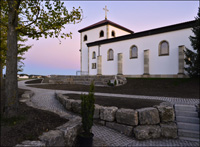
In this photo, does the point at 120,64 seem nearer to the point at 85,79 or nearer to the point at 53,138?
the point at 85,79

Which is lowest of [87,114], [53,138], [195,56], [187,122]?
[187,122]

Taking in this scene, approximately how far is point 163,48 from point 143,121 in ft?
53.2

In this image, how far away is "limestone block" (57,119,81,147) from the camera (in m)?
3.33

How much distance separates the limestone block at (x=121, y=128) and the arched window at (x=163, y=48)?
1590 centimetres

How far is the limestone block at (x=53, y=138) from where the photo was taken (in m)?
2.82

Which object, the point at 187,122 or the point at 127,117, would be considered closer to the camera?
the point at 127,117

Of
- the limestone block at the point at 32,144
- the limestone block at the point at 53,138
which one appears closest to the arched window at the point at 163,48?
the limestone block at the point at 53,138

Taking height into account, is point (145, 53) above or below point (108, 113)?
above

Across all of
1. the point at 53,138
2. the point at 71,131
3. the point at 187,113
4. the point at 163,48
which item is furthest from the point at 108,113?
the point at 163,48

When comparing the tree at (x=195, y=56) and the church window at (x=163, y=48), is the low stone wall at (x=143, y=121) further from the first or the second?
the church window at (x=163, y=48)

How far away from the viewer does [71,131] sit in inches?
137

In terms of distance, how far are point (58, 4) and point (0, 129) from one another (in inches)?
178

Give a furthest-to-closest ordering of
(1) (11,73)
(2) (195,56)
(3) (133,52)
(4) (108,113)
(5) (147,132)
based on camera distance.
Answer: (3) (133,52)
(2) (195,56)
(4) (108,113)
(5) (147,132)
(1) (11,73)

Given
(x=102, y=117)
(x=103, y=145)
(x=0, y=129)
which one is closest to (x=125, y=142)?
(x=103, y=145)
